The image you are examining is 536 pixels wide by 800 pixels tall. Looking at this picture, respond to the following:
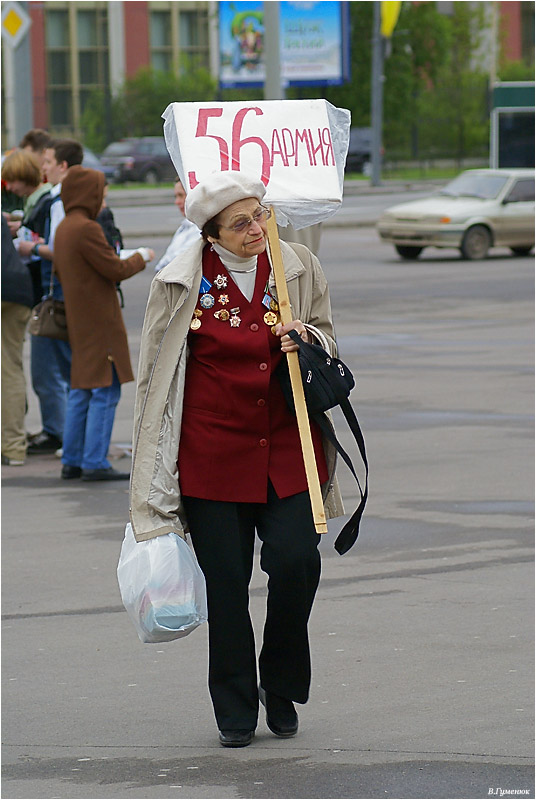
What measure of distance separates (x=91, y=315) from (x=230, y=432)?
14.8 feet

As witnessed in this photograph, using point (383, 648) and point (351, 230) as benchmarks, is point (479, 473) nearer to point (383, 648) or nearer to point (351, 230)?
point (383, 648)

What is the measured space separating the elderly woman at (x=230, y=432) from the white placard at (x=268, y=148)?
162mm

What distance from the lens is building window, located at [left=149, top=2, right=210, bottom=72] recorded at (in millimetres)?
75312

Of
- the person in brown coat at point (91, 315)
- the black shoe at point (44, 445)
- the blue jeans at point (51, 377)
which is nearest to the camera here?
the person in brown coat at point (91, 315)

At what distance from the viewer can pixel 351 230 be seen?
32.9 meters

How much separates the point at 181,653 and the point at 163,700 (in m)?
0.61

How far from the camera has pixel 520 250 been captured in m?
26.6

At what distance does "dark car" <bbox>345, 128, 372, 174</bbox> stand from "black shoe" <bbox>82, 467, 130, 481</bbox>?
54.0m

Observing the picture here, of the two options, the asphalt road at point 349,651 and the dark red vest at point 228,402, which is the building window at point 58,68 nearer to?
the asphalt road at point 349,651

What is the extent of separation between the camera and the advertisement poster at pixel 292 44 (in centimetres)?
5297

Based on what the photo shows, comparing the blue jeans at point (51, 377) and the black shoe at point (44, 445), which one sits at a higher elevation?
the blue jeans at point (51, 377)

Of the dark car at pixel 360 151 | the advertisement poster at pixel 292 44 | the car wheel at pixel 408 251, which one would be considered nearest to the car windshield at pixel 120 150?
the advertisement poster at pixel 292 44

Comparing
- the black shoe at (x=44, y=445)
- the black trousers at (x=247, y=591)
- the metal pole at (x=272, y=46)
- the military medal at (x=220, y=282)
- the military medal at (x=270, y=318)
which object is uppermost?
the metal pole at (x=272, y=46)

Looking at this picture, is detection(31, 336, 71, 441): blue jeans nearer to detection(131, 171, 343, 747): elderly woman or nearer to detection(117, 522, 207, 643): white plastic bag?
detection(131, 171, 343, 747): elderly woman
